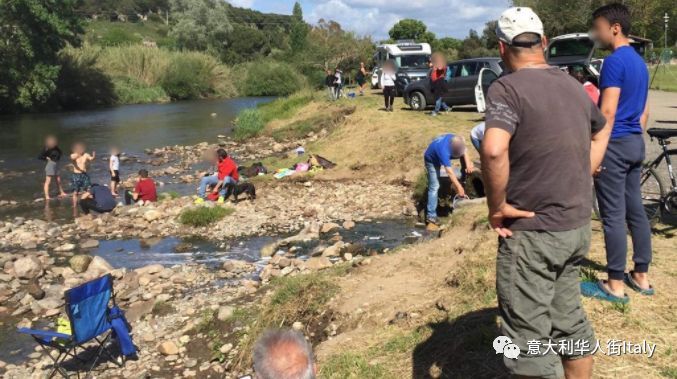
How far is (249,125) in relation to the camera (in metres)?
25.5

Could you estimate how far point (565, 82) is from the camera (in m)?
2.71

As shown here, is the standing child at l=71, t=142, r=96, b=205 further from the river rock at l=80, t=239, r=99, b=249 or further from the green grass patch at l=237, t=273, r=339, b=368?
the green grass patch at l=237, t=273, r=339, b=368

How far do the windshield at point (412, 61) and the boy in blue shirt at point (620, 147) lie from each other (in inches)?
852

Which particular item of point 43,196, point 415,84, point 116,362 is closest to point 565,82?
point 116,362

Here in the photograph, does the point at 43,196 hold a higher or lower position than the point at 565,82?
lower

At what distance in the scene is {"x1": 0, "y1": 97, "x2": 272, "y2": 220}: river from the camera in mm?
17328

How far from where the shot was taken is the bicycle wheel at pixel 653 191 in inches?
223

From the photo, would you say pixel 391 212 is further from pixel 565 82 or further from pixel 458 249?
pixel 565 82

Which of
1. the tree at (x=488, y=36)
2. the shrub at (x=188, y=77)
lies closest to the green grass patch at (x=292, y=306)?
the tree at (x=488, y=36)

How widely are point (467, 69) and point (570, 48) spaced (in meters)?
3.29

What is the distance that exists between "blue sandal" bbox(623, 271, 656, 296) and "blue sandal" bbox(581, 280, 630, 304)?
0.53 ft

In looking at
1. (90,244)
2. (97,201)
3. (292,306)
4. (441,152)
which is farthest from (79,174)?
(292,306)

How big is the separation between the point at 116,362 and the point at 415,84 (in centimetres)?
1574

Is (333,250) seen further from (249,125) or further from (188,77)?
(188,77)
